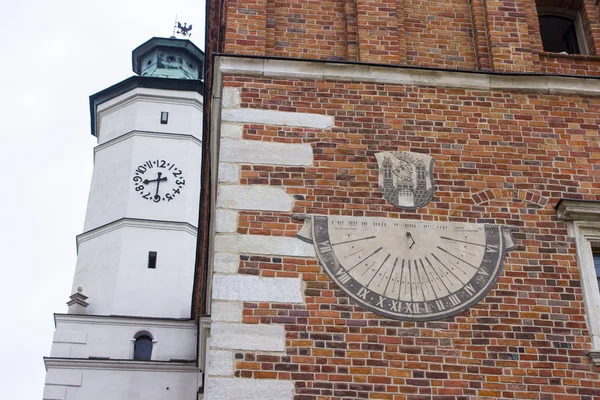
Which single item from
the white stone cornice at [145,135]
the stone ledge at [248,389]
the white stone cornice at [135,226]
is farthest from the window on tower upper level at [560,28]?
the white stone cornice at [145,135]

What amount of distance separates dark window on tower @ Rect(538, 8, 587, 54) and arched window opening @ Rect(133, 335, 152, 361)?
57.6ft

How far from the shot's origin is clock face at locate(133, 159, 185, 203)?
30.6m

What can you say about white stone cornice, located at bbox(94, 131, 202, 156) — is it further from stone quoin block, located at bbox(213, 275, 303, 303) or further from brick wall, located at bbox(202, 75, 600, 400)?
stone quoin block, located at bbox(213, 275, 303, 303)

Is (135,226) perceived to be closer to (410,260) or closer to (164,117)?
(164,117)

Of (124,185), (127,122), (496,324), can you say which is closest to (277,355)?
(496,324)

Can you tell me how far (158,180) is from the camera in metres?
30.9

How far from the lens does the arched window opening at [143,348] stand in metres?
27.3

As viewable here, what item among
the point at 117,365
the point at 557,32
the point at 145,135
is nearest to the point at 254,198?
the point at 557,32

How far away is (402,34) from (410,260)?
3.12 metres

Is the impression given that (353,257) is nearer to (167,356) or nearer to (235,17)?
(235,17)

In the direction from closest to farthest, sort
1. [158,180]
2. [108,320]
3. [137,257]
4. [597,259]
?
[597,259] → [108,320] → [137,257] → [158,180]

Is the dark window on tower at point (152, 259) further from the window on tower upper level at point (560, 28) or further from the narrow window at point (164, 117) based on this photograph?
the window on tower upper level at point (560, 28)

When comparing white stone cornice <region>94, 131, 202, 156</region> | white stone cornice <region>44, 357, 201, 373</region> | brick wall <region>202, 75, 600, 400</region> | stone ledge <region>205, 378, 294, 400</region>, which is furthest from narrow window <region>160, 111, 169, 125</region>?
stone ledge <region>205, 378, 294, 400</region>

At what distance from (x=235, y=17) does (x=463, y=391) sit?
479 centimetres
